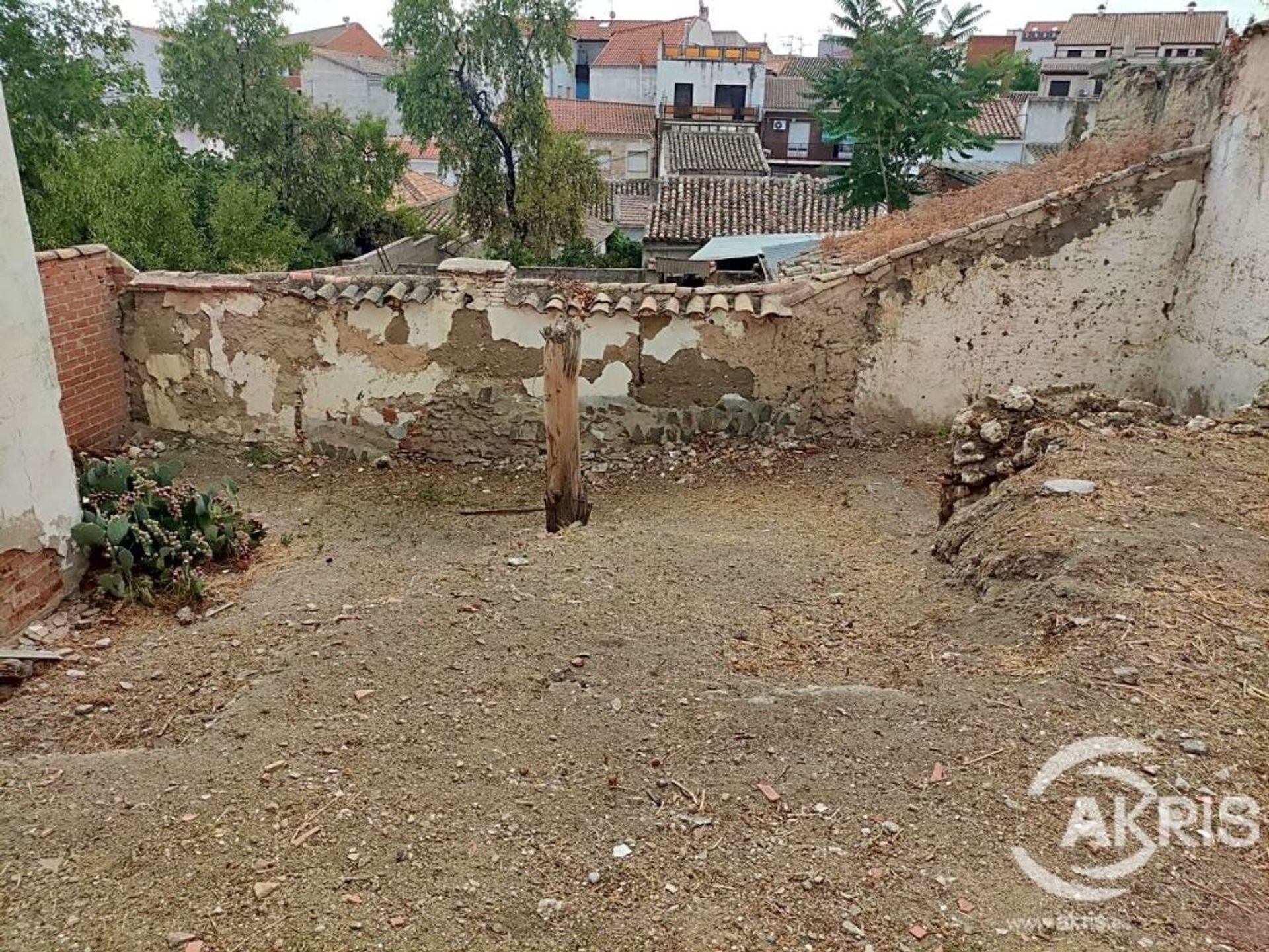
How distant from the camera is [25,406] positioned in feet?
17.3

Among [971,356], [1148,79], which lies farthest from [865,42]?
[971,356]

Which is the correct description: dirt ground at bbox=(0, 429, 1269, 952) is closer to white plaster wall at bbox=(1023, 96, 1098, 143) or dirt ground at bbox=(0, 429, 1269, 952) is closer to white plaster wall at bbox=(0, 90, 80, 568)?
white plaster wall at bbox=(0, 90, 80, 568)

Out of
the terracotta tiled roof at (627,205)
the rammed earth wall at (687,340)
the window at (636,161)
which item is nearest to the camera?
the rammed earth wall at (687,340)

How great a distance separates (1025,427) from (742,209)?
1732 cm

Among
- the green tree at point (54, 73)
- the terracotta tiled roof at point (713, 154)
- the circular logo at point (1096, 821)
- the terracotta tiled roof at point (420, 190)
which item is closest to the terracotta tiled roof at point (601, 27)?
the terracotta tiled roof at point (713, 154)

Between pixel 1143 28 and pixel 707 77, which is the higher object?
pixel 1143 28

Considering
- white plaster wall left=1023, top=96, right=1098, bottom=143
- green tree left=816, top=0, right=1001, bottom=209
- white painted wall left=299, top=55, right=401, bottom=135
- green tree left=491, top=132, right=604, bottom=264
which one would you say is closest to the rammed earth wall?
green tree left=816, top=0, right=1001, bottom=209

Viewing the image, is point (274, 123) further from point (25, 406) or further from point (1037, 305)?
point (1037, 305)

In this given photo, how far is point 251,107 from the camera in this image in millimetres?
20578

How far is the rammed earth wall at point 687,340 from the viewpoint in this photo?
8.68 meters

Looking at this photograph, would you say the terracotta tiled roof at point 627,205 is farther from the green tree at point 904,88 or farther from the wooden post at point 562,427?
the wooden post at point 562,427

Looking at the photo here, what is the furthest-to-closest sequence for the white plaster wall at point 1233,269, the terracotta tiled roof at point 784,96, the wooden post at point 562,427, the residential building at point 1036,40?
1. the residential building at point 1036,40
2. the terracotta tiled roof at point 784,96
3. the white plaster wall at point 1233,269
4. the wooden post at point 562,427

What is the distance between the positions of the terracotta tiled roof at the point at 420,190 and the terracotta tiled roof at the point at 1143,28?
119 ft

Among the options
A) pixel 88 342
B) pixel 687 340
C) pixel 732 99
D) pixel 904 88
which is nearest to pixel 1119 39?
pixel 732 99
